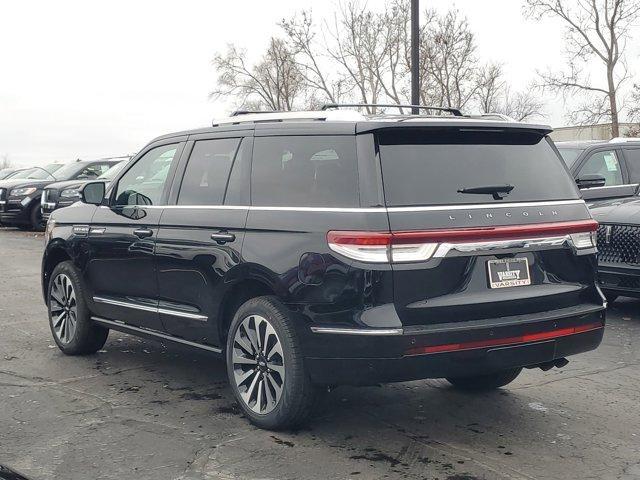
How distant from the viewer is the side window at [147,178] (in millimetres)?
5914

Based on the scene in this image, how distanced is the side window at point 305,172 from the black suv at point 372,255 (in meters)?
0.01

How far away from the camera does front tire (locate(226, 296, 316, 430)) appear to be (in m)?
4.54

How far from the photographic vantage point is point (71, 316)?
6.80 metres

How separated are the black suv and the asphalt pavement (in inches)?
13.5

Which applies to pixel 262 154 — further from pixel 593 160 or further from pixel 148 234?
pixel 593 160

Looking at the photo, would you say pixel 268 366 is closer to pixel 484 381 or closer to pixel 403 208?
pixel 403 208

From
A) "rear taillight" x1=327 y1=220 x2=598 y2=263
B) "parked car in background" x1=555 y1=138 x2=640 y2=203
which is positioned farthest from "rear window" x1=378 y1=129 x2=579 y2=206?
"parked car in background" x1=555 y1=138 x2=640 y2=203

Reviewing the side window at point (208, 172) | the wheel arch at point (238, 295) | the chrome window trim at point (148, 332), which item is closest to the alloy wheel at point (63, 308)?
the chrome window trim at point (148, 332)

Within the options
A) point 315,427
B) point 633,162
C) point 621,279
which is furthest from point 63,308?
point 633,162

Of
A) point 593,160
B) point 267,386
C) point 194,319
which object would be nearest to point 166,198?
point 194,319

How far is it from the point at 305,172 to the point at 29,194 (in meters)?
16.7

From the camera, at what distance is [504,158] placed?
4.75 meters

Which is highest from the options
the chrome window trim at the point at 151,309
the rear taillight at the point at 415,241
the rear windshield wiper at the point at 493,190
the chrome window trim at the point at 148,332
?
the rear windshield wiper at the point at 493,190

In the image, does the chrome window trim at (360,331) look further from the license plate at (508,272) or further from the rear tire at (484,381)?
the rear tire at (484,381)
